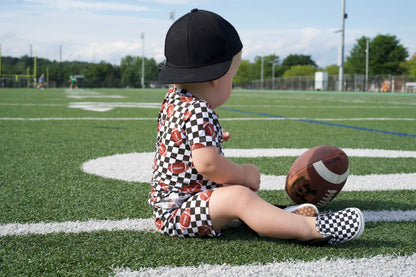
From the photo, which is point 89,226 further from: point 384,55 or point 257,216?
point 384,55

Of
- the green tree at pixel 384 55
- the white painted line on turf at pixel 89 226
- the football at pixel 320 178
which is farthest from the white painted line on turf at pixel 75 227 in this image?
the green tree at pixel 384 55

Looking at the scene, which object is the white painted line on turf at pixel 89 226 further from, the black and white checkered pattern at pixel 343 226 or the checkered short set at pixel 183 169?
the black and white checkered pattern at pixel 343 226

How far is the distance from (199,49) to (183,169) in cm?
53

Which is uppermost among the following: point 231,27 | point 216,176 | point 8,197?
point 231,27

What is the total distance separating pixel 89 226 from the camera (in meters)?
2.06

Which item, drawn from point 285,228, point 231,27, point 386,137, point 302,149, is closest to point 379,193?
point 285,228

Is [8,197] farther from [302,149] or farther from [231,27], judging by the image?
[302,149]

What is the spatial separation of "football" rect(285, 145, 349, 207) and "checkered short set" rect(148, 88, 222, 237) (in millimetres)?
611

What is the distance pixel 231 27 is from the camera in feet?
6.73

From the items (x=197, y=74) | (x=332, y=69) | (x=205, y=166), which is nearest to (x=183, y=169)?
(x=205, y=166)

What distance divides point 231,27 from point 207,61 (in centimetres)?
24

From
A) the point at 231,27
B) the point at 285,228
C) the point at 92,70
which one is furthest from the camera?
the point at 92,70

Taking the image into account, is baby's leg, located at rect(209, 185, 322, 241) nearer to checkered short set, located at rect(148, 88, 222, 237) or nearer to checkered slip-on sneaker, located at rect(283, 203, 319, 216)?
checkered short set, located at rect(148, 88, 222, 237)

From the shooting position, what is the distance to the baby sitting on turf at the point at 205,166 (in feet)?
6.15
